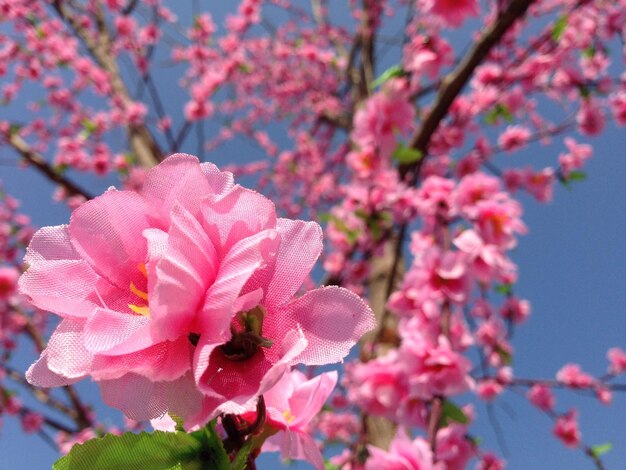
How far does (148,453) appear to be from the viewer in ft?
1.16

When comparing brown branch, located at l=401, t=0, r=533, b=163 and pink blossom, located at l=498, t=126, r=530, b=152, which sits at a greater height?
pink blossom, located at l=498, t=126, r=530, b=152

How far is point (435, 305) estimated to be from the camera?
1546 millimetres

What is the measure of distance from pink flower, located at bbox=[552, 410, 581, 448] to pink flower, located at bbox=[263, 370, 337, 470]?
321 cm

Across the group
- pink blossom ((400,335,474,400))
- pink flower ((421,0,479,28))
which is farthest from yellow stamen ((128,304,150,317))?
pink flower ((421,0,479,28))

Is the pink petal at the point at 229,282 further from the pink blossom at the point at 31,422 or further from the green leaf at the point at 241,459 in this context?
the pink blossom at the point at 31,422

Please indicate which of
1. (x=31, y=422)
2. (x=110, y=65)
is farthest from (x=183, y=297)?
(x=31, y=422)

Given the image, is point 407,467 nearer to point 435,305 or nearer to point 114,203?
point 435,305

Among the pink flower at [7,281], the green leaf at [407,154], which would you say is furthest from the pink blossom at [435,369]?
the pink flower at [7,281]

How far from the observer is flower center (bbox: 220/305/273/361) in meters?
0.35

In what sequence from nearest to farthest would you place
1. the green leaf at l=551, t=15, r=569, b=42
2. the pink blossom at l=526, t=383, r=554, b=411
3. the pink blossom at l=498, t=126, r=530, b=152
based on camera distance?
the green leaf at l=551, t=15, r=569, b=42 → the pink blossom at l=498, t=126, r=530, b=152 → the pink blossom at l=526, t=383, r=554, b=411

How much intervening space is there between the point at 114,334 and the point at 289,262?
14 centimetres

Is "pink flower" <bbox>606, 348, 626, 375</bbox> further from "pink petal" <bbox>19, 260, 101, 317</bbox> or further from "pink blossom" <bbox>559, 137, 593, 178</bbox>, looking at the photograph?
"pink petal" <bbox>19, 260, 101, 317</bbox>

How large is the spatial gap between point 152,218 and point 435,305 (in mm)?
1292

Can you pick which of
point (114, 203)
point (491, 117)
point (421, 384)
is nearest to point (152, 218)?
point (114, 203)
